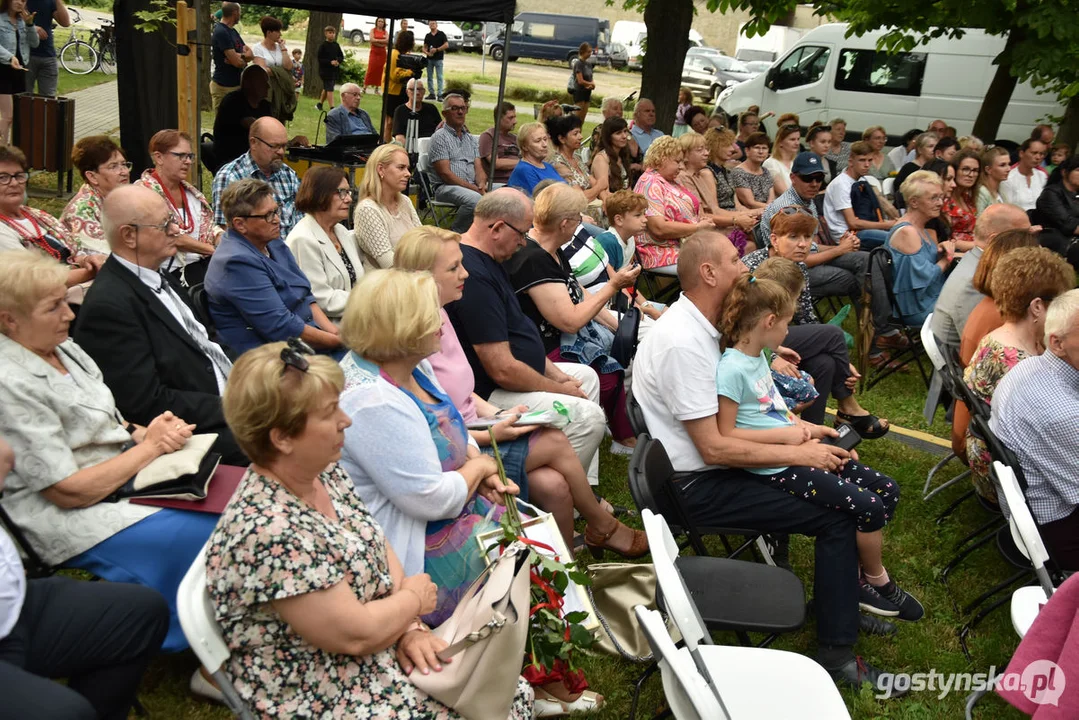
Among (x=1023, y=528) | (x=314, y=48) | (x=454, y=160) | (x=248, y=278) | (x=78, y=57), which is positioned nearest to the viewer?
(x=1023, y=528)

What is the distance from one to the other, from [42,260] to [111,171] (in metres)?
2.56

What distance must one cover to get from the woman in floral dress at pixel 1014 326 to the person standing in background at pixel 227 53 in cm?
988

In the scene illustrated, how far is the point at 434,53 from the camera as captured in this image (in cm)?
1955

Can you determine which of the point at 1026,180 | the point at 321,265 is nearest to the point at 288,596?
the point at 321,265

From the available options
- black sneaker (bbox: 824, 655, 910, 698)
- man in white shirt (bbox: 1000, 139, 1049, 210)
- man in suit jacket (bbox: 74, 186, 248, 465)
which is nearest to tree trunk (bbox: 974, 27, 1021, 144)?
man in white shirt (bbox: 1000, 139, 1049, 210)

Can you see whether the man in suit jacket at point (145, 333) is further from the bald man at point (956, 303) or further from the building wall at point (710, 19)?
the building wall at point (710, 19)

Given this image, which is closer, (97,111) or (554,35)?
(97,111)

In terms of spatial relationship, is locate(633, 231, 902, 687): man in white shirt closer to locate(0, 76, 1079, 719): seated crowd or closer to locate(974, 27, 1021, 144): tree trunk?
locate(0, 76, 1079, 719): seated crowd

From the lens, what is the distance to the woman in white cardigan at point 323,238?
16.1 feet

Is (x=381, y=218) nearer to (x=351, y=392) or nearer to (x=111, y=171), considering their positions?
(x=111, y=171)

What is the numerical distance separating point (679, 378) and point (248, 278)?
6.56ft

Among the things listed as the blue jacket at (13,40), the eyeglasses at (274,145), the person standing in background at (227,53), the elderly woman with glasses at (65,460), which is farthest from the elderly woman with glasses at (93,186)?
the person standing in background at (227,53)

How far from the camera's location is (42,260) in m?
2.83

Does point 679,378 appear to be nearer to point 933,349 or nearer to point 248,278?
point 248,278
